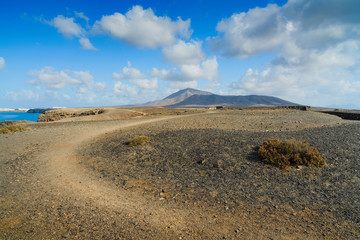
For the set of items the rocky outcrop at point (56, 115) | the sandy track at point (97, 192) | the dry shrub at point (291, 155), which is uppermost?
the rocky outcrop at point (56, 115)

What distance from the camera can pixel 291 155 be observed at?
8.34 m

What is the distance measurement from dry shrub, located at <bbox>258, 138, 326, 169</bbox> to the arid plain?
0.37 metres

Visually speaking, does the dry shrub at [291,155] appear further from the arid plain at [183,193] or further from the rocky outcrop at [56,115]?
the rocky outcrop at [56,115]

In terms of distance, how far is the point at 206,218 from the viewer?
5137 mm

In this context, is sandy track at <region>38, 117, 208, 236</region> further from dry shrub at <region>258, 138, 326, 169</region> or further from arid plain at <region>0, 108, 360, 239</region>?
dry shrub at <region>258, 138, 326, 169</region>

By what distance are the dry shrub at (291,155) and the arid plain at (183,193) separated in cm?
37

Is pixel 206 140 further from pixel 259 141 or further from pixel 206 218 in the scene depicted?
pixel 206 218

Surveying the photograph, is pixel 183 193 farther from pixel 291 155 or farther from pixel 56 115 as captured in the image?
pixel 56 115

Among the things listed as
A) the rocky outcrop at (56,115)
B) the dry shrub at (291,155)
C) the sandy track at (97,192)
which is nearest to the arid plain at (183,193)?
the sandy track at (97,192)

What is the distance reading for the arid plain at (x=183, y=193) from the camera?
184 inches

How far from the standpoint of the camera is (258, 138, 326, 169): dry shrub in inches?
318

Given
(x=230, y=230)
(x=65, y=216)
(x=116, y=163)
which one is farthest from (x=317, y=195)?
(x=116, y=163)

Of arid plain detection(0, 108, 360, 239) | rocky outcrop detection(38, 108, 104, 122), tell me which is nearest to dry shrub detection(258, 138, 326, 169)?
arid plain detection(0, 108, 360, 239)

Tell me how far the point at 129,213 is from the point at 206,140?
706 centimetres
